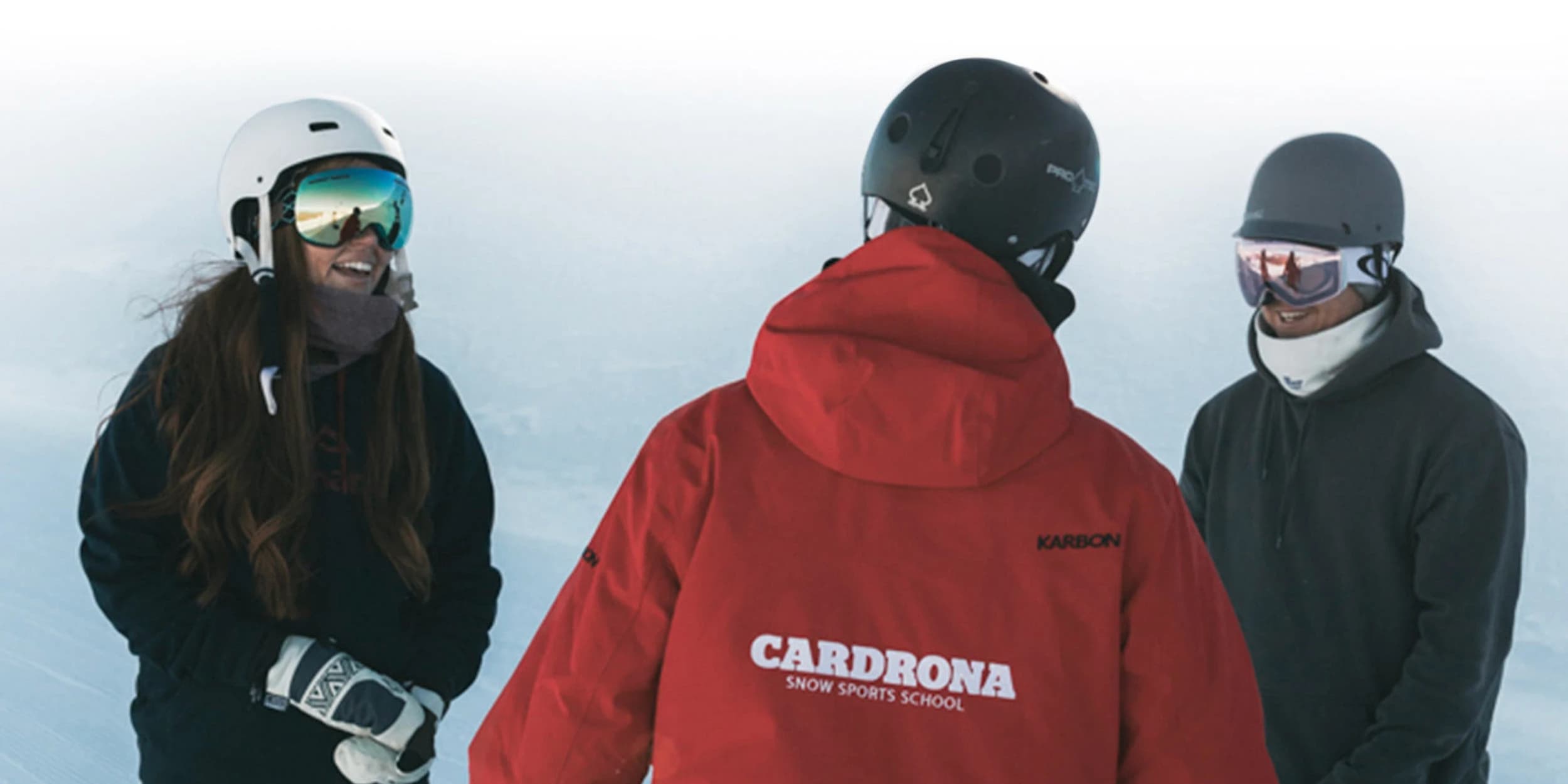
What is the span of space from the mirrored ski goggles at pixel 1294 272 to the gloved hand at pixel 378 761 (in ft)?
6.12

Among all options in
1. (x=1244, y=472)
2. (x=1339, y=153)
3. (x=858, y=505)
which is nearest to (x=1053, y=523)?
(x=858, y=505)

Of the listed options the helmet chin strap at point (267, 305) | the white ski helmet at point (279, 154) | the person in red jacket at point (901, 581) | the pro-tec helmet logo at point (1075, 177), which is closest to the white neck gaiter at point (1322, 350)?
the pro-tec helmet logo at point (1075, 177)

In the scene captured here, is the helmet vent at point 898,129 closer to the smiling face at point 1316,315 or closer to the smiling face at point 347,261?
the smiling face at point 347,261

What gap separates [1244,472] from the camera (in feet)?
9.42

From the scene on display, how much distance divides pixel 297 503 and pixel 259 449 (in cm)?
12

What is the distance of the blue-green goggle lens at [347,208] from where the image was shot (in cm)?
230

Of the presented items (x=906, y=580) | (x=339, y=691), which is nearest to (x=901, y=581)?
(x=906, y=580)

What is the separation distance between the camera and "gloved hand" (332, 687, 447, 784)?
7.33 ft

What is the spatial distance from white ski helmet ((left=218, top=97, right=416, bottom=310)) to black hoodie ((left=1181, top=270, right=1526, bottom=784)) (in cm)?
181

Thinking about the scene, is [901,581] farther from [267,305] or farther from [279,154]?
[279,154]

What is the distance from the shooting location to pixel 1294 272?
9.01ft

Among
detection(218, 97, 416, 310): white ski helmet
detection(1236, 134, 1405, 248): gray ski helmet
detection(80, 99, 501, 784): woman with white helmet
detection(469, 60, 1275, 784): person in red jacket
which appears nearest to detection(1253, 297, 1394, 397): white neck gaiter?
detection(1236, 134, 1405, 248): gray ski helmet

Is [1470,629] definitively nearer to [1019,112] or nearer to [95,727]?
[1019,112]

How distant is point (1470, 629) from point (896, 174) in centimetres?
149
